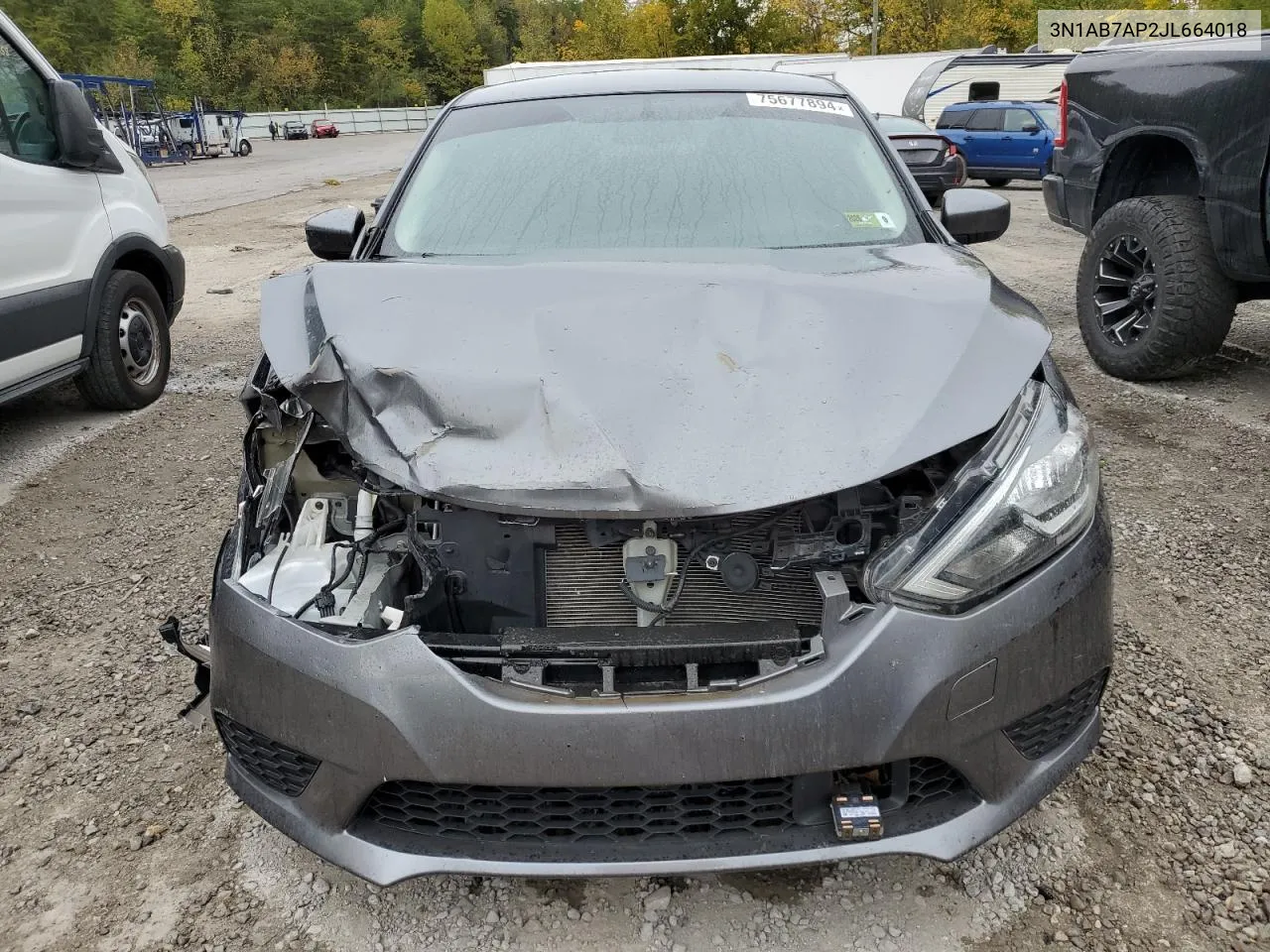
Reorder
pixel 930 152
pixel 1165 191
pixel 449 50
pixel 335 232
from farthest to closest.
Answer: pixel 449 50 → pixel 1165 191 → pixel 930 152 → pixel 335 232

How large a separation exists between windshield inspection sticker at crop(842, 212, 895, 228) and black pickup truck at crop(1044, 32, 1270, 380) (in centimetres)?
252

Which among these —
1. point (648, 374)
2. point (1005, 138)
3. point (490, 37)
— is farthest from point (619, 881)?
point (490, 37)

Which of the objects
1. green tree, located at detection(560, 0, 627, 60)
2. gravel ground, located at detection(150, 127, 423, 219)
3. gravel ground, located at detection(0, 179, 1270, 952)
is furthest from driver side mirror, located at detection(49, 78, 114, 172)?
green tree, located at detection(560, 0, 627, 60)

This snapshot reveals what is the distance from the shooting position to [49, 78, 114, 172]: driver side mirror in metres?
4.33

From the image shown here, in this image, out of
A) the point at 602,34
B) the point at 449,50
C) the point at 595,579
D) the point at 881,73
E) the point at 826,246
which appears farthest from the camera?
the point at 449,50

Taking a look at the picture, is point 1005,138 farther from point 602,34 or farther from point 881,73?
point 602,34

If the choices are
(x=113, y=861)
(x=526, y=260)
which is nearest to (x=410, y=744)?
(x=113, y=861)

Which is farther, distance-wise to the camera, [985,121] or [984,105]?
[984,105]

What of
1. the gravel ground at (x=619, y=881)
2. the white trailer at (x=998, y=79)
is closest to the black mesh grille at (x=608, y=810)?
the gravel ground at (x=619, y=881)

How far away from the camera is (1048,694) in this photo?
5.55 ft

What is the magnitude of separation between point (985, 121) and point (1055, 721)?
17.3 metres

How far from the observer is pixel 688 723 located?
1.53m

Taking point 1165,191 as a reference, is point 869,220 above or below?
above

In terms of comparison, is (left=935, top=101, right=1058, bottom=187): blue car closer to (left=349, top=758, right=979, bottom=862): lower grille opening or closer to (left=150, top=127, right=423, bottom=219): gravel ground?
(left=150, top=127, right=423, bottom=219): gravel ground
